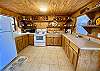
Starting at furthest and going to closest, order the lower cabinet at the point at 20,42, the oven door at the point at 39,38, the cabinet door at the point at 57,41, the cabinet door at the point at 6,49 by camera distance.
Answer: the cabinet door at the point at 57,41 → the oven door at the point at 39,38 → the lower cabinet at the point at 20,42 → the cabinet door at the point at 6,49

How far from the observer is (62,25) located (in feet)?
26.4

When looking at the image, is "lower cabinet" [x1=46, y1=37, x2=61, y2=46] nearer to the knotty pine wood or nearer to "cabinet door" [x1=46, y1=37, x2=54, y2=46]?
"cabinet door" [x1=46, y1=37, x2=54, y2=46]

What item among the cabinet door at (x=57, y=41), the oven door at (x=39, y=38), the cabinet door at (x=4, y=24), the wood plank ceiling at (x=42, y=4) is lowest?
the cabinet door at (x=57, y=41)

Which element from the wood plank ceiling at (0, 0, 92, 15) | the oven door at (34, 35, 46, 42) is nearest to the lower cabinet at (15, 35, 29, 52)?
the oven door at (34, 35, 46, 42)

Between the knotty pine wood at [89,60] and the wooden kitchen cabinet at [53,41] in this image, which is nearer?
the knotty pine wood at [89,60]

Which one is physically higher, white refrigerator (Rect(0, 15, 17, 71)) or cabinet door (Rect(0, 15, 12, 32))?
cabinet door (Rect(0, 15, 12, 32))

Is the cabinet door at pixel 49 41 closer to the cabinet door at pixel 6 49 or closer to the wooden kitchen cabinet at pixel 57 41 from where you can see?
the wooden kitchen cabinet at pixel 57 41

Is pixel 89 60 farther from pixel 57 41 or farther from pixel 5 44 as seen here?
pixel 57 41

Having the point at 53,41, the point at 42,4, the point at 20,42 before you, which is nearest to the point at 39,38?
the point at 53,41

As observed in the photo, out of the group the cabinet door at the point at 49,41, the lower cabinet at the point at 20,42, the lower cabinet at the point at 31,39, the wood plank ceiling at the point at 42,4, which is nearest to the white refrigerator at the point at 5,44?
the wood plank ceiling at the point at 42,4

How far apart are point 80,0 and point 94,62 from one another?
1823 mm

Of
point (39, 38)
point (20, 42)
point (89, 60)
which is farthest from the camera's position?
point (39, 38)

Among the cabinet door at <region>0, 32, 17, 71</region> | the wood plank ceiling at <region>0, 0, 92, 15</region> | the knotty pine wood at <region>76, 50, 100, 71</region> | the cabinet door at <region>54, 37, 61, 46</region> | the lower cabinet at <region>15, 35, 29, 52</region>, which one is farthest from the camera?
the cabinet door at <region>54, 37, 61, 46</region>

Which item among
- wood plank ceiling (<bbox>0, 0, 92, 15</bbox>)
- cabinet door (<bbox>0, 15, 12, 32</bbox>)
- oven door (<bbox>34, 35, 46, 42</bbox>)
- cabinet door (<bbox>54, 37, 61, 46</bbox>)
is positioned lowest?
cabinet door (<bbox>54, 37, 61, 46</bbox>)
